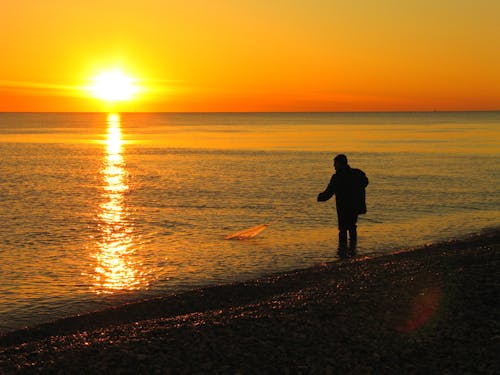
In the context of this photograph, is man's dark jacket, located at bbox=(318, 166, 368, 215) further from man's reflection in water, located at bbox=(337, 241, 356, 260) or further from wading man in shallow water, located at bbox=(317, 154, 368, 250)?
man's reflection in water, located at bbox=(337, 241, 356, 260)

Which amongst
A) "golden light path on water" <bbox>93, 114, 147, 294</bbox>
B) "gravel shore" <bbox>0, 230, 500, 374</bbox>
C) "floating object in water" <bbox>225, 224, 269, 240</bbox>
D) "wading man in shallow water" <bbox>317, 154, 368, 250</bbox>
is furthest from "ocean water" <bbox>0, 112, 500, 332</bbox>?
"gravel shore" <bbox>0, 230, 500, 374</bbox>

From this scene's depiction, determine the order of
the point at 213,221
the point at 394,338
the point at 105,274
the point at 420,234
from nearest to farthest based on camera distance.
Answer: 1. the point at 394,338
2. the point at 105,274
3. the point at 420,234
4. the point at 213,221

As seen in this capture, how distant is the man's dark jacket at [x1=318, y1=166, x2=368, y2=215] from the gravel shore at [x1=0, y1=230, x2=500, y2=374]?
3.85m

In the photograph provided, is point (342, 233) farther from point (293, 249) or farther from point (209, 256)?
point (209, 256)

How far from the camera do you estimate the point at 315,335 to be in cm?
727

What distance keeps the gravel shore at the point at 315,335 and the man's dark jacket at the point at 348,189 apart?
3848 mm

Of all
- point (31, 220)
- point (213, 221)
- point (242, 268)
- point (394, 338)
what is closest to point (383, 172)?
point (213, 221)

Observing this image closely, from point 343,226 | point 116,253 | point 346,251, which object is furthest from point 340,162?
point 116,253

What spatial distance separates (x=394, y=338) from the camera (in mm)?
7137

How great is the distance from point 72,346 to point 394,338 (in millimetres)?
3841

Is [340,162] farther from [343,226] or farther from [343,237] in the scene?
[343,237]

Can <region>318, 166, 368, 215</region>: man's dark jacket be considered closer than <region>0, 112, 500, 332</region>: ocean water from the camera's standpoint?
No

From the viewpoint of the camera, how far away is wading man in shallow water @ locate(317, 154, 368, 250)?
13.7 metres

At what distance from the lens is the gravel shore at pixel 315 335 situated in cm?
652
